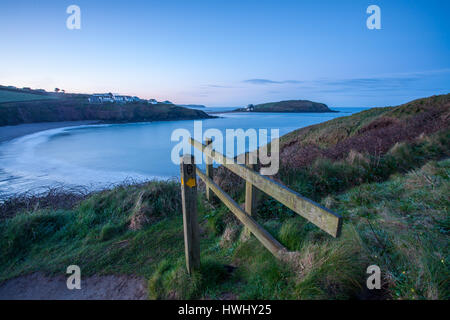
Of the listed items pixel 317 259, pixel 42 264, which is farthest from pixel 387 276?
pixel 42 264

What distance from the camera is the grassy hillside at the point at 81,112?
45.1 m

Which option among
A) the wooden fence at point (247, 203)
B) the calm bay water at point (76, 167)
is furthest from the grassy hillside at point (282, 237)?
the calm bay water at point (76, 167)

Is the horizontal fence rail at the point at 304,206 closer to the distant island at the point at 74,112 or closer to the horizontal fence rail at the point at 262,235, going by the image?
the horizontal fence rail at the point at 262,235

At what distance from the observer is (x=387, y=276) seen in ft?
6.73

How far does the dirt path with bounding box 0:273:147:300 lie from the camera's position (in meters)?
3.36

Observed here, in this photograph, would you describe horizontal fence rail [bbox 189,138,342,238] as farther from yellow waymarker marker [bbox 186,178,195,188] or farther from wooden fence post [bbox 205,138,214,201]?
wooden fence post [bbox 205,138,214,201]

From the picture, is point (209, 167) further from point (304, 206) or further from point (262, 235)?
point (304, 206)

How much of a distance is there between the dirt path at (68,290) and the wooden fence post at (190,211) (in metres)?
0.95

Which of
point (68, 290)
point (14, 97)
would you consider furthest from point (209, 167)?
point (14, 97)

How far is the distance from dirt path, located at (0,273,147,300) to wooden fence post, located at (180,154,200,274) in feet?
3.13

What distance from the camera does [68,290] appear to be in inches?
146

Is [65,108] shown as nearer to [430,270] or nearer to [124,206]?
[124,206]
